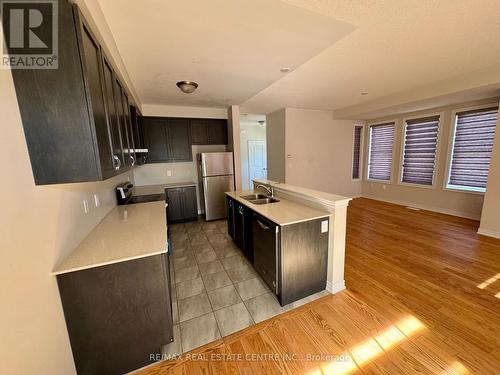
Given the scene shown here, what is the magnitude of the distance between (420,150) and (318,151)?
2.36 metres

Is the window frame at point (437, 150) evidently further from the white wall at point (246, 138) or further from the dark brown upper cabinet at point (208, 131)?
the dark brown upper cabinet at point (208, 131)

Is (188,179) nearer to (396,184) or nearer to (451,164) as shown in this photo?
(396,184)

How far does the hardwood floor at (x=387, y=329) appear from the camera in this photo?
1.45 m

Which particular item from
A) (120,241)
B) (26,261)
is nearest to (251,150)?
(120,241)

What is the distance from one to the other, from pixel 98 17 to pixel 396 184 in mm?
6598

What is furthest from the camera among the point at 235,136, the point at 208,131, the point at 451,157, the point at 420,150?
the point at 420,150

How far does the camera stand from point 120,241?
5.17ft

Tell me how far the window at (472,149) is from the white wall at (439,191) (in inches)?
5.1

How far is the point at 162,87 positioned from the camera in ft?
10.6

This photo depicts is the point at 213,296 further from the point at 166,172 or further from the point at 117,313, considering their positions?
the point at 166,172

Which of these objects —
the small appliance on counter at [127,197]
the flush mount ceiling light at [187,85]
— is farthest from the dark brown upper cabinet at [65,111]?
the small appliance on counter at [127,197]

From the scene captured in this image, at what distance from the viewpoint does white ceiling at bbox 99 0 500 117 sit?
61.8 inches

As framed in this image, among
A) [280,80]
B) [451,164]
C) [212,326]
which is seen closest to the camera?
[212,326]

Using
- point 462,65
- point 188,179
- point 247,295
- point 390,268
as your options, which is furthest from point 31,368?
point 462,65
